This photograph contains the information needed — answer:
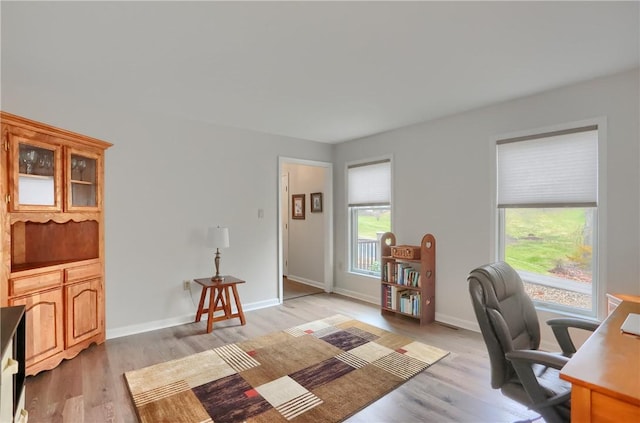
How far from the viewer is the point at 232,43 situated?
2.13m

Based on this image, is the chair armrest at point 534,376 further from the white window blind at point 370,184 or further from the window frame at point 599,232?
the white window blind at point 370,184

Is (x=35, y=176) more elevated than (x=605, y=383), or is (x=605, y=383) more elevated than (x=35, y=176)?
(x=35, y=176)

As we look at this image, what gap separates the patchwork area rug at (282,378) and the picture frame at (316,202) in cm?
261

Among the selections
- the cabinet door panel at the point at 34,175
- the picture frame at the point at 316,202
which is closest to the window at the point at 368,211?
the picture frame at the point at 316,202

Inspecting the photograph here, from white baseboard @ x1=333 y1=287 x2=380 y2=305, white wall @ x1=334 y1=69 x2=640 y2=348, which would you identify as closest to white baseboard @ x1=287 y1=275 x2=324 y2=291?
white baseboard @ x1=333 y1=287 x2=380 y2=305

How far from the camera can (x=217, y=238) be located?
3729 mm

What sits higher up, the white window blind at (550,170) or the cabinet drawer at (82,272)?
the white window blind at (550,170)

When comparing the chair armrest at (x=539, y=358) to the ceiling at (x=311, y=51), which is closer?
the chair armrest at (x=539, y=358)

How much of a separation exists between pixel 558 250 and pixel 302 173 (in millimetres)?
4142

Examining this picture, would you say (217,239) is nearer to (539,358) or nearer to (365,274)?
(365,274)

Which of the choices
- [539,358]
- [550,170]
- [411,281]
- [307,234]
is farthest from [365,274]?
[539,358]

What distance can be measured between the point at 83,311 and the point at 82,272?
361 millimetres

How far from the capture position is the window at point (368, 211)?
15.2 feet

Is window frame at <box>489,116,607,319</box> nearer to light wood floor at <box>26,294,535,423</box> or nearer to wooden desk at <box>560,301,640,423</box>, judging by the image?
light wood floor at <box>26,294,535,423</box>
